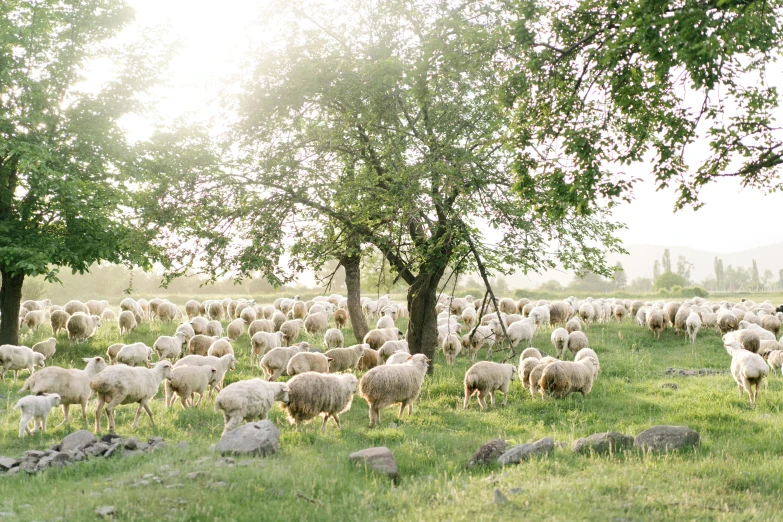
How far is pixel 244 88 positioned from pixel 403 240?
5458 mm

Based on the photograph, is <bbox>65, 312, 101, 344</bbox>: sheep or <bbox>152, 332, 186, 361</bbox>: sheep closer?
<bbox>152, 332, 186, 361</bbox>: sheep

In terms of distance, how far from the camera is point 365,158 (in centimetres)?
1400

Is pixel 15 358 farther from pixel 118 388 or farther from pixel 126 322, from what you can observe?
pixel 126 322

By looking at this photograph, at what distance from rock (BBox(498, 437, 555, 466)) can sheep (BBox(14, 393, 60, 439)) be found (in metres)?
7.44

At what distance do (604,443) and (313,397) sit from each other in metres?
4.65

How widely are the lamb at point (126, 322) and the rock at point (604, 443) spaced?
58.6 feet

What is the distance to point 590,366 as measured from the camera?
1319cm

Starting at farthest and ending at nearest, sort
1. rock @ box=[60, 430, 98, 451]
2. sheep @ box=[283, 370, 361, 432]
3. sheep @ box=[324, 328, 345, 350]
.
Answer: sheep @ box=[324, 328, 345, 350] < sheep @ box=[283, 370, 361, 432] < rock @ box=[60, 430, 98, 451]

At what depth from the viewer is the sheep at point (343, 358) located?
14836 mm

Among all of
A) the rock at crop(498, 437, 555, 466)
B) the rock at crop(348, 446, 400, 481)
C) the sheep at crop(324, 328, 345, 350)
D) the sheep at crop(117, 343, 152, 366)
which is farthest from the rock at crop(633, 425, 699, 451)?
the sheep at crop(324, 328, 345, 350)

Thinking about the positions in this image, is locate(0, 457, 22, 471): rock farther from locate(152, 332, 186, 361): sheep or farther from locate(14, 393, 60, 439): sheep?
locate(152, 332, 186, 361): sheep

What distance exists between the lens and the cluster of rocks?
762cm

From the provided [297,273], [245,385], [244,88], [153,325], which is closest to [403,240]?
[297,273]

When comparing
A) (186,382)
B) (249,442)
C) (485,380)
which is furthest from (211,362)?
(485,380)
